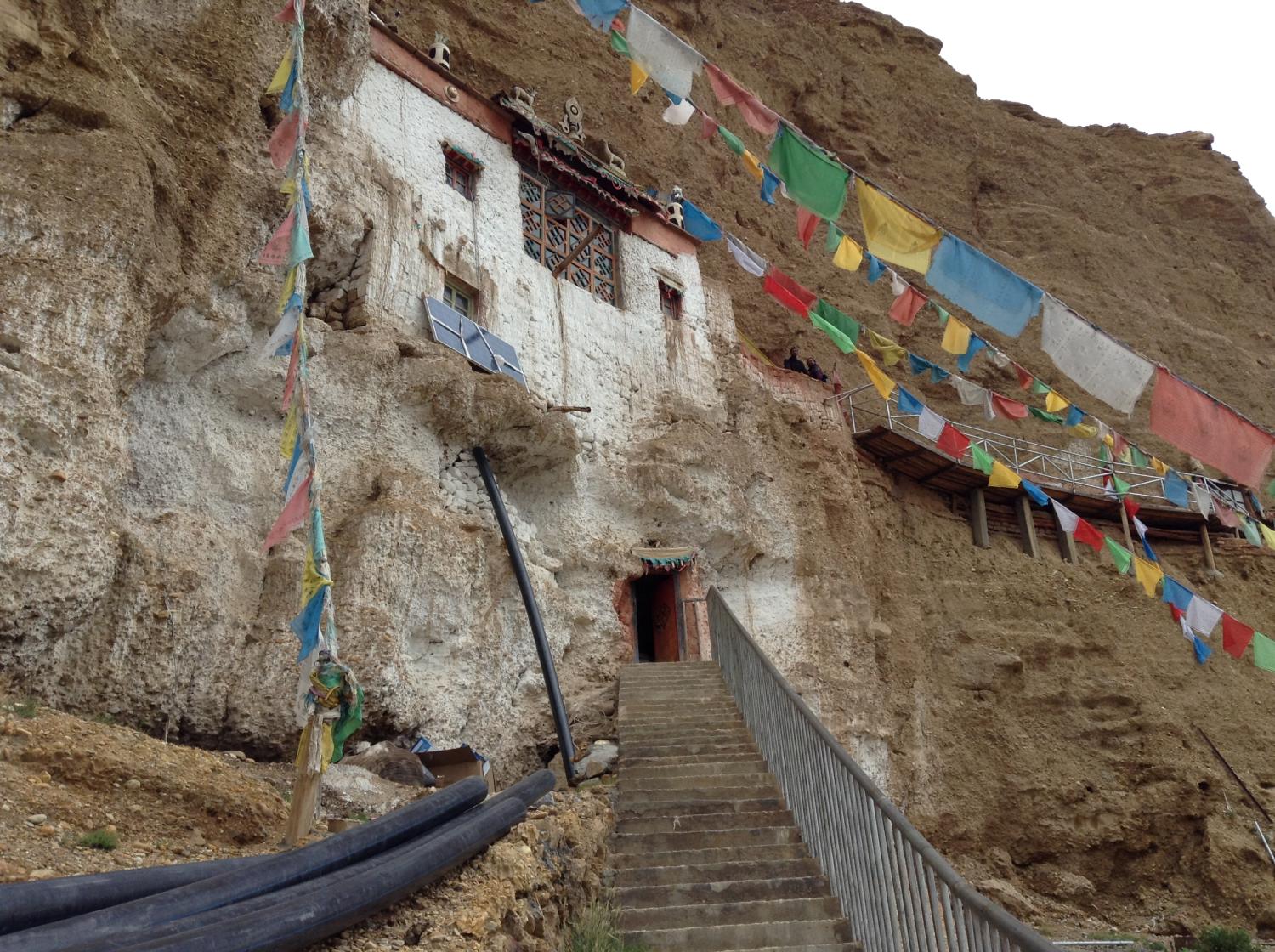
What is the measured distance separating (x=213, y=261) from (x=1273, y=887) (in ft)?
53.8

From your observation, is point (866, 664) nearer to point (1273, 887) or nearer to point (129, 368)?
point (1273, 887)

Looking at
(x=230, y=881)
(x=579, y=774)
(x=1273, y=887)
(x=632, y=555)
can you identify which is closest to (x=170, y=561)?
(x=579, y=774)

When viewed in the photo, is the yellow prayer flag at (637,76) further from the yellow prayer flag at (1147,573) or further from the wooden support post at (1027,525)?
the wooden support post at (1027,525)

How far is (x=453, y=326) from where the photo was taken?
12.5 meters

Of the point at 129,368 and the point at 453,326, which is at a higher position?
the point at 453,326

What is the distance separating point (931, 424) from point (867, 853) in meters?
10.3

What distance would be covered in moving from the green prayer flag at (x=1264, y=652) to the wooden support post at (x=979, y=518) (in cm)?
706

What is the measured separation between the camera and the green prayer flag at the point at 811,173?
31.7ft

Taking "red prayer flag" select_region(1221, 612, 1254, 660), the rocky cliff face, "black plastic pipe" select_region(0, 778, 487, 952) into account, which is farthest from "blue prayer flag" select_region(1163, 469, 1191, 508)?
"black plastic pipe" select_region(0, 778, 487, 952)

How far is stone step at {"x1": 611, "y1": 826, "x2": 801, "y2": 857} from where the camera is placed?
24.3 ft

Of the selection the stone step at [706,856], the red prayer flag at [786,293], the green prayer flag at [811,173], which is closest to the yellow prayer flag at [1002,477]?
the red prayer flag at [786,293]

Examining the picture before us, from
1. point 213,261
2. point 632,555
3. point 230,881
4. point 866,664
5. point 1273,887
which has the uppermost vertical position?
point 213,261

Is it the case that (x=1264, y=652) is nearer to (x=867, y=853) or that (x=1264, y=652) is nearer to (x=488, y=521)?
(x=867, y=853)

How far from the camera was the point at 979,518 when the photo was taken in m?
19.5
